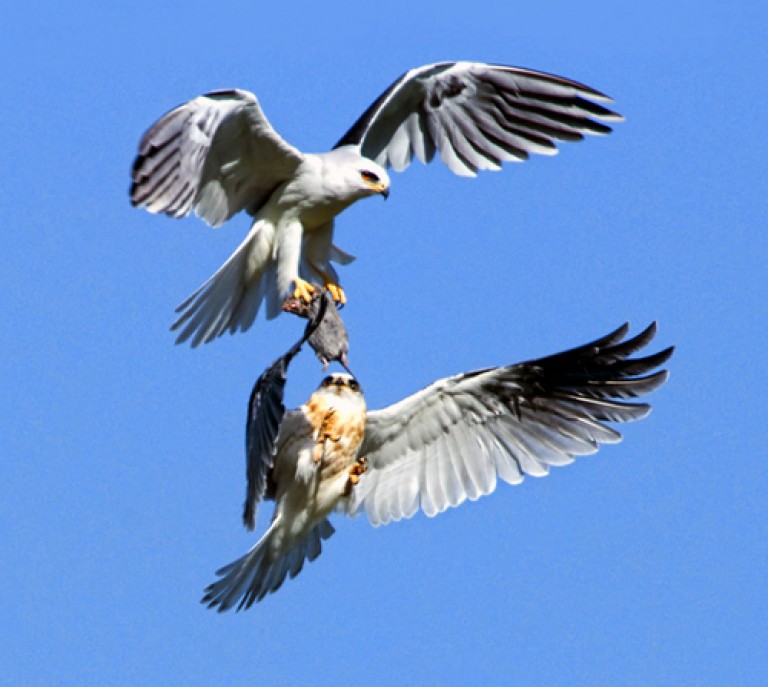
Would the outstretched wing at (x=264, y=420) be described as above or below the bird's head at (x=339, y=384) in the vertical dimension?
below

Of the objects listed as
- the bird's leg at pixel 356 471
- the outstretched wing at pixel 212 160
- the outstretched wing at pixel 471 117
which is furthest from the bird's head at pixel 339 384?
the outstretched wing at pixel 471 117

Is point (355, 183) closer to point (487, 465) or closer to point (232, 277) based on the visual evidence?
point (232, 277)

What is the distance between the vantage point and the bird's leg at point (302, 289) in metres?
7.56

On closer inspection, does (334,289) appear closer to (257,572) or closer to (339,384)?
(339,384)

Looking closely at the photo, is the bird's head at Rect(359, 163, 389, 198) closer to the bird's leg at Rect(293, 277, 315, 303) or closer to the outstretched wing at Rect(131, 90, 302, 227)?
the outstretched wing at Rect(131, 90, 302, 227)

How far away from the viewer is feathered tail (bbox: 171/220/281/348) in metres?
7.73

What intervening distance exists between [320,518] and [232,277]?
1.39 m

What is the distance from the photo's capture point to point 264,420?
21.2ft

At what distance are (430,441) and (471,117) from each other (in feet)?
6.92

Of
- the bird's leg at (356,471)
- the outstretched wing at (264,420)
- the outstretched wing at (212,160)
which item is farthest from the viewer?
the bird's leg at (356,471)

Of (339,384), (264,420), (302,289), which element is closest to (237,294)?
(302,289)

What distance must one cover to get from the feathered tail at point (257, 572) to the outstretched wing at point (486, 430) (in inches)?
15.7

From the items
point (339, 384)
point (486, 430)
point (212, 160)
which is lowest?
point (339, 384)

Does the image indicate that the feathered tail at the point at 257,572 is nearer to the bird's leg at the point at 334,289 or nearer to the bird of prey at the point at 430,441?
the bird of prey at the point at 430,441
